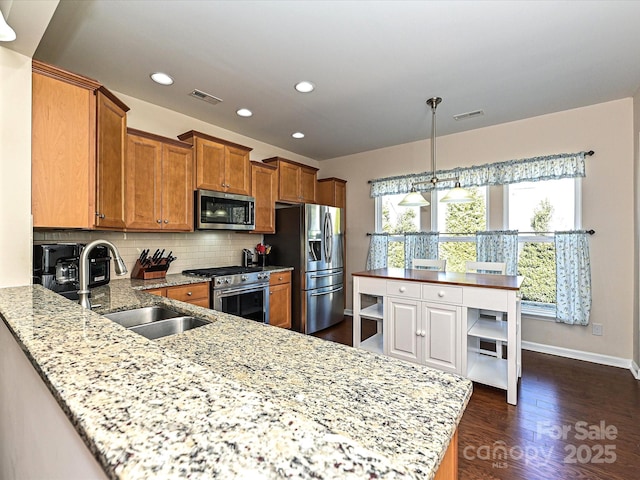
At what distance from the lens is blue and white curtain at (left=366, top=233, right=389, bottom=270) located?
184 inches

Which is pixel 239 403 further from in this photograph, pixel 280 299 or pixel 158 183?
pixel 280 299

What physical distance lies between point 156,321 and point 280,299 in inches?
90.1

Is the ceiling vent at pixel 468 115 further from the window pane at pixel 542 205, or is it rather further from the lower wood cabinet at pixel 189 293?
the lower wood cabinet at pixel 189 293

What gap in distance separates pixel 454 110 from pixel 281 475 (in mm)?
3777

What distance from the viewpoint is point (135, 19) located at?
1958 millimetres

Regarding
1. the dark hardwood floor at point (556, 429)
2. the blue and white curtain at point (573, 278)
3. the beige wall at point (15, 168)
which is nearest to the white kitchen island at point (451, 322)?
the dark hardwood floor at point (556, 429)

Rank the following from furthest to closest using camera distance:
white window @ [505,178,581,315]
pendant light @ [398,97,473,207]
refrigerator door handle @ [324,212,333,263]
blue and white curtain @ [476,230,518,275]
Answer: refrigerator door handle @ [324,212,333,263], blue and white curtain @ [476,230,518,275], white window @ [505,178,581,315], pendant light @ [398,97,473,207]

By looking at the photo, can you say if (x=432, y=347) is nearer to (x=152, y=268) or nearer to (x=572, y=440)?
(x=572, y=440)

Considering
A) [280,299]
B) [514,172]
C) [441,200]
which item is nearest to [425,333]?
[441,200]

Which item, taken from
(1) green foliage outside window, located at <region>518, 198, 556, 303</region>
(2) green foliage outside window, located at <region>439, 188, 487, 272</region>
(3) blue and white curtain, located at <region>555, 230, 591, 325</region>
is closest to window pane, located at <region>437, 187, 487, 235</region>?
(2) green foliage outside window, located at <region>439, 188, 487, 272</region>

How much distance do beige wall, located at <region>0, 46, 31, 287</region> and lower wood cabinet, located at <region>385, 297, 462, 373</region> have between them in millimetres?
2690

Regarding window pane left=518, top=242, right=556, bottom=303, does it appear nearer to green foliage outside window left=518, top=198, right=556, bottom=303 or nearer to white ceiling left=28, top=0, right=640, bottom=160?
green foliage outside window left=518, top=198, right=556, bottom=303

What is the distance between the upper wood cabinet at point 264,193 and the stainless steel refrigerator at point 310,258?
0.18 m

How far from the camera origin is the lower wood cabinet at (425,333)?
8.49ft
